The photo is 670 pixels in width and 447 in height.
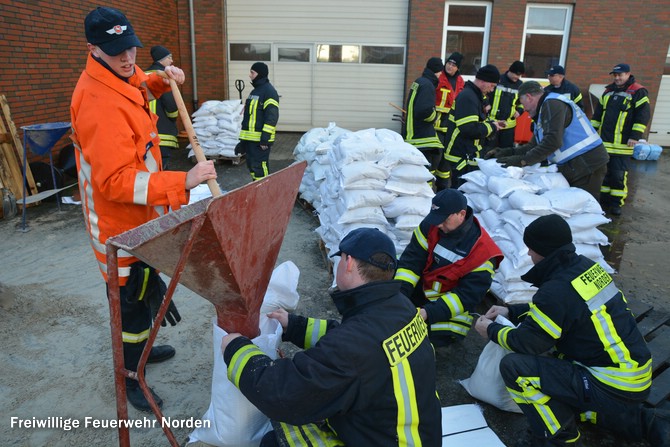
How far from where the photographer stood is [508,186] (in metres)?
4.27

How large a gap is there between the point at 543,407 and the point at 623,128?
591 cm

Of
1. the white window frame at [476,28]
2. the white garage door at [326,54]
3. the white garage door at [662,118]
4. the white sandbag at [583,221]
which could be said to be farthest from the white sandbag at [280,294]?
the white garage door at [662,118]

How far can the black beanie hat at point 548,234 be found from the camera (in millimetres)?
2461

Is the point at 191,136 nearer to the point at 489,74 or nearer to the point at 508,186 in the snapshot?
the point at 508,186

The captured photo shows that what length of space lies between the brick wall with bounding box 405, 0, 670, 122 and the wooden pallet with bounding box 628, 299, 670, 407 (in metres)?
8.30

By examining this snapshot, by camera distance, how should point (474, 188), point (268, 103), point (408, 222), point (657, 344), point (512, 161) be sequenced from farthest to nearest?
1. point (268, 103)
2. point (474, 188)
3. point (512, 161)
4. point (408, 222)
5. point (657, 344)

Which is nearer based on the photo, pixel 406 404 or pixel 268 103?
pixel 406 404

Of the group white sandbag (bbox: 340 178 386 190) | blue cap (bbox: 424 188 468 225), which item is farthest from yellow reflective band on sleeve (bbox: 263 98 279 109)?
blue cap (bbox: 424 188 468 225)

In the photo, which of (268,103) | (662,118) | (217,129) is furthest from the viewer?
(662,118)

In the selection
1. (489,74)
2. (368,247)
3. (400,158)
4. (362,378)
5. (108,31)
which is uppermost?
(108,31)

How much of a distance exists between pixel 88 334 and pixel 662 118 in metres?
13.2

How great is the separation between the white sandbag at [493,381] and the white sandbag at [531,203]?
1452 mm

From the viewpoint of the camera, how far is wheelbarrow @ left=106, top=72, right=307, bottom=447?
1603 millimetres

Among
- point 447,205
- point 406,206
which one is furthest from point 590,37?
point 447,205
